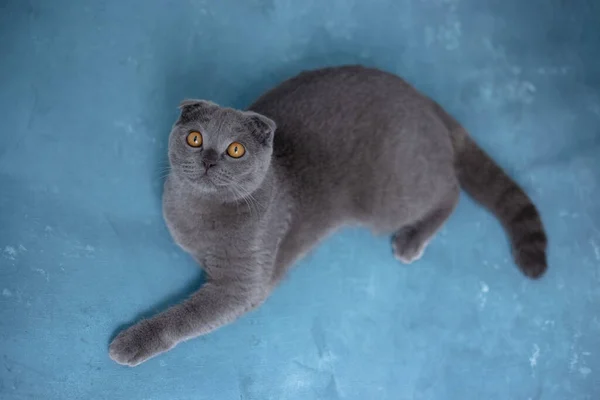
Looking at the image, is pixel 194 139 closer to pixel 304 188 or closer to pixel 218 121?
pixel 218 121

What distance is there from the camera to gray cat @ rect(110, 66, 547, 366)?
1479 millimetres

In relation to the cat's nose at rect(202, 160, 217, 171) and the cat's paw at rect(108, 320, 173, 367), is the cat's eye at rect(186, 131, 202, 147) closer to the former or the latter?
the cat's nose at rect(202, 160, 217, 171)

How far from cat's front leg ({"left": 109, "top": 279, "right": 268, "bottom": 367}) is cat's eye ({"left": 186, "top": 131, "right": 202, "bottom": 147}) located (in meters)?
0.38

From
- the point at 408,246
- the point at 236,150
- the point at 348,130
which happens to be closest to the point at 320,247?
the point at 408,246

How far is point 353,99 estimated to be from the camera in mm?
1608

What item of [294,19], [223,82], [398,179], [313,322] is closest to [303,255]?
[313,322]

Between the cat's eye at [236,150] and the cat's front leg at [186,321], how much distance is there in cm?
35

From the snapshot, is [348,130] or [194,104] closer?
[194,104]

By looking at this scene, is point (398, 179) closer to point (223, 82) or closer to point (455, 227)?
point (455, 227)

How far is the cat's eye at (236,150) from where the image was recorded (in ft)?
4.47

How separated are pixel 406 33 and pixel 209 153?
97cm

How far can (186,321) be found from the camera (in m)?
1.53

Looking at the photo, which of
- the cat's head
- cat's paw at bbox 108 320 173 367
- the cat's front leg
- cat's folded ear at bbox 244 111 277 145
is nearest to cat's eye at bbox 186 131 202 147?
the cat's head

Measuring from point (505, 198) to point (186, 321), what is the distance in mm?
974
